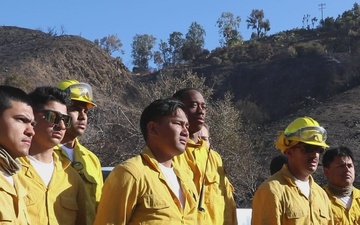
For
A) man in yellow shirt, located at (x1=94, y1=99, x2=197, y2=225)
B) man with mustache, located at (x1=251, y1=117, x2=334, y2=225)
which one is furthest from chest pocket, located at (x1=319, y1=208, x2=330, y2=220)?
man in yellow shirt, located at (x1=94, y1=99, x2=197, y2=225)

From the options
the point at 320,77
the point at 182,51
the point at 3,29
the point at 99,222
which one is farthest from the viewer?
the point at 182,51

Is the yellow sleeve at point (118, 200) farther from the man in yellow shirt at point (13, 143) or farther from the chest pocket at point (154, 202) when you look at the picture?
the man in yellow shirt at point (13, 143)

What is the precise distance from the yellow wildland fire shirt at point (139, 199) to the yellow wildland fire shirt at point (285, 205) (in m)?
0.98

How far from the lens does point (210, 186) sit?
5.75 meters

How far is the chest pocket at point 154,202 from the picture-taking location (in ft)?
15.2

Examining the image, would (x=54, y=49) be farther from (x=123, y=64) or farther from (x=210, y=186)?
(x=210, y=186)

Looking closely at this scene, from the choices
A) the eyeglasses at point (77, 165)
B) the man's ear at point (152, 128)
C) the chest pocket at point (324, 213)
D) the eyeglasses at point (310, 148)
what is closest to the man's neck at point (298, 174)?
the eyeglasses at point (310, 148)

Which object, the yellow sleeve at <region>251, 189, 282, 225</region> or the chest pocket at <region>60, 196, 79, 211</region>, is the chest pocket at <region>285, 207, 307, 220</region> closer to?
the yellow sleeve at <region>251, 189, 282, 225</region>

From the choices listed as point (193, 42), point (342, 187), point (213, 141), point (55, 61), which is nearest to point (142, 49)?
point (193, 42)

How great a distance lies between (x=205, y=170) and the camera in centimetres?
579

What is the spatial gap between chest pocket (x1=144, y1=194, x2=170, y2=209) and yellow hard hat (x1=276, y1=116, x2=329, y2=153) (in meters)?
1.75

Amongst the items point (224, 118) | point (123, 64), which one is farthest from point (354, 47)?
point (224, 118)

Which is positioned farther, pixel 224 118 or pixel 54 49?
pixel 54 49

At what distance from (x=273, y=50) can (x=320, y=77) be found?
14250 millimetres
